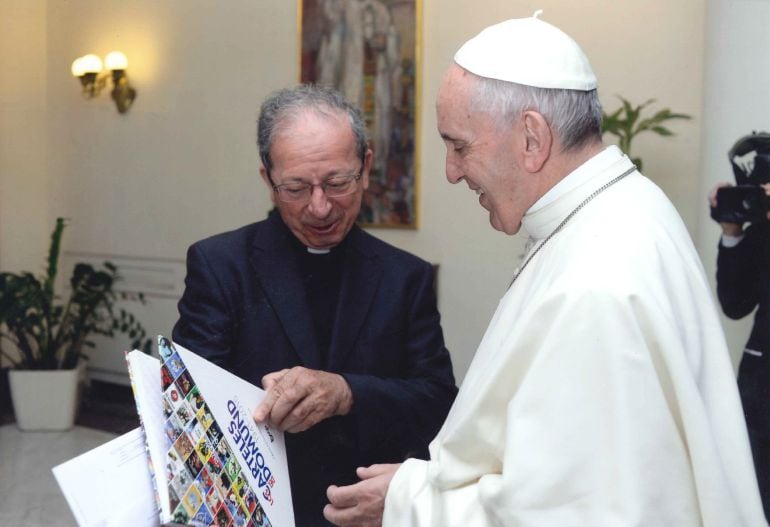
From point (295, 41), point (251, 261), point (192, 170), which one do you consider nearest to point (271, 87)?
point (295, 41)

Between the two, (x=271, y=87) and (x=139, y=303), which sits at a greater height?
(x=271, y=87)

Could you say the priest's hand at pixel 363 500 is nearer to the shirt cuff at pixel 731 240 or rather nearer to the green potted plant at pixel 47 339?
the shirt cuff at pixel 731 240

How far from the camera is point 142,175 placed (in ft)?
26.3

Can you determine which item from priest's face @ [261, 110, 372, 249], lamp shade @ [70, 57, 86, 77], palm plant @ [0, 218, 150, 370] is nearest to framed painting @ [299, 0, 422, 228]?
palm plant @ [0, 218, 150, 370]

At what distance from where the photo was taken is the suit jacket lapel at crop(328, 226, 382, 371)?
7.02 feet

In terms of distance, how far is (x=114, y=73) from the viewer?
7.97 metres

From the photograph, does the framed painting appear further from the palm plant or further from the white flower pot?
the white flower pot

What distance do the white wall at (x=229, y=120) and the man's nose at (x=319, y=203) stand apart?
3847 millimetres

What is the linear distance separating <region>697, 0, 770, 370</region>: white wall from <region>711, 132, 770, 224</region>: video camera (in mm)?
546

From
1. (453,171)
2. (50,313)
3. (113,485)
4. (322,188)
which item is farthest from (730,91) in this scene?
(50,313)

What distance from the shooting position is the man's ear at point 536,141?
1610mm

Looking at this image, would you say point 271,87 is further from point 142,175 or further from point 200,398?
point 200,398

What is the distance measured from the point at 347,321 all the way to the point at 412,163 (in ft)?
14.6

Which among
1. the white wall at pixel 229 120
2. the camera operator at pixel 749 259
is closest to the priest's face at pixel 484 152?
the camera operator at pixel 749 259
